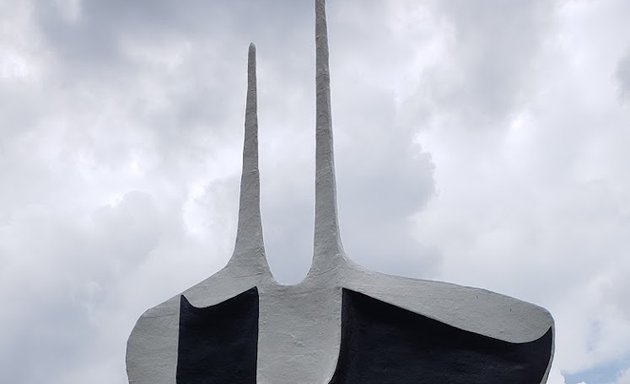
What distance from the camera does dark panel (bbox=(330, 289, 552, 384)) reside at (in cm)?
895

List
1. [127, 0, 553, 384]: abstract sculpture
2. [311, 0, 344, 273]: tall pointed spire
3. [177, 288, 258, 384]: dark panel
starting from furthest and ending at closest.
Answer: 1. [311, 0, 344, 273]: tall pointed spire
2. [177, 288, 258, 384]: dark panel
3. [127, 0, 553, 384]: abstract sculpture

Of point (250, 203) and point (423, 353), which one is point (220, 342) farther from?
point (423, 353)

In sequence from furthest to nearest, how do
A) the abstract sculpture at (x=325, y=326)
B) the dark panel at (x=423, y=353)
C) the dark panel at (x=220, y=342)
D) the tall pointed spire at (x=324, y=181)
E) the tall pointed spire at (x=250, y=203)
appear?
the tall pointed spire at (x=250, y=203) < the tall pointed spire at (x=324, y=181) < the dark panel at (x=220, y=342) < the abstract sculpture at (x=325, y=326) < the dark panel at (x=423, y=353)

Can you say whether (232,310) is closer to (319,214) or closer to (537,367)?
(319,214)

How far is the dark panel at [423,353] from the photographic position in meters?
8.95

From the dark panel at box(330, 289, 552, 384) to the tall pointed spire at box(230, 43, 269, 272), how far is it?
1.62m

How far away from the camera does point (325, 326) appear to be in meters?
9.85

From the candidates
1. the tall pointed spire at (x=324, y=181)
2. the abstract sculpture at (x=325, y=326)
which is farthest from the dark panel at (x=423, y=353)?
the tall pointed spire at (x=324, y=181)

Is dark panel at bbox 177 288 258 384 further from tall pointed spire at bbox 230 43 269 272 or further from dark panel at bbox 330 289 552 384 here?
dark panel at bbox 330 289 552 384

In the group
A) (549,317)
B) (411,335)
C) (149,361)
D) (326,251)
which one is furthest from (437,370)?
(149,361)

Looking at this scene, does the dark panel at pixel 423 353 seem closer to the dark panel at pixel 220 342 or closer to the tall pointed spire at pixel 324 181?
the tall pointed spire at pixel 324 181

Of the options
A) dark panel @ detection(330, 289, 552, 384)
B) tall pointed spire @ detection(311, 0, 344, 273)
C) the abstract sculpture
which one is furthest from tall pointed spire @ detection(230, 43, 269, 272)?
dark panel @ detection(330, 289, 552, 384)

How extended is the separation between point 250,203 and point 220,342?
5.74ft

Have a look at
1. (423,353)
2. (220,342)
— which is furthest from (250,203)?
(423,353)
